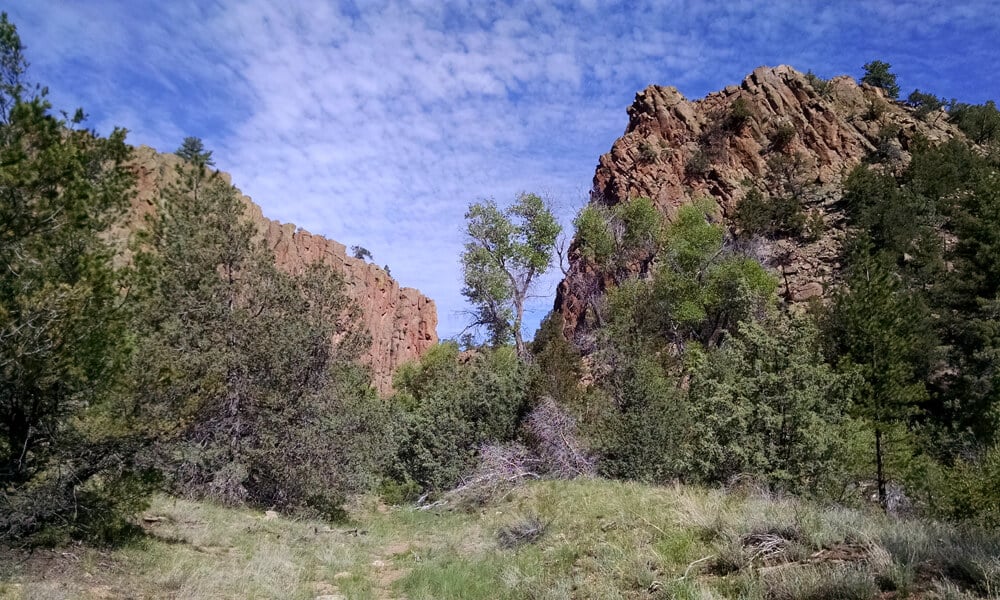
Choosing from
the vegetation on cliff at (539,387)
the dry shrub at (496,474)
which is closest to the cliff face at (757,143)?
the vegetation on cliff at (539,387)

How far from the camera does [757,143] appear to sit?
53.7 meters

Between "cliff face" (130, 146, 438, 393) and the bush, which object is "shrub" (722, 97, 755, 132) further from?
"cliff face" (130, 146, 438, 393)

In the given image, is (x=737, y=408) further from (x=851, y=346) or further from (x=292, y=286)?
(x=292, y=286)

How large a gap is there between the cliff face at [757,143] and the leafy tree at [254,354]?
31.6 metres

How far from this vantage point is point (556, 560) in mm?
8656

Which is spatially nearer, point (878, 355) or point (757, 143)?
point (878, 355)

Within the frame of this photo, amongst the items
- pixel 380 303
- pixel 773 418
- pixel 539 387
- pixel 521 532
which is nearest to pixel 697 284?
pixel 539 387

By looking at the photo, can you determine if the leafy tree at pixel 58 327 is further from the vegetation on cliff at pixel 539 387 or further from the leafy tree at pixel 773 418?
the leafy tree at pixel 773 418

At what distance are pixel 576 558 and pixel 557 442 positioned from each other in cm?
1433

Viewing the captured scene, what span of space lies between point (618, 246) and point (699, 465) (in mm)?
21338

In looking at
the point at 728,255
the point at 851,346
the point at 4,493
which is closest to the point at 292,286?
the point at 4,493

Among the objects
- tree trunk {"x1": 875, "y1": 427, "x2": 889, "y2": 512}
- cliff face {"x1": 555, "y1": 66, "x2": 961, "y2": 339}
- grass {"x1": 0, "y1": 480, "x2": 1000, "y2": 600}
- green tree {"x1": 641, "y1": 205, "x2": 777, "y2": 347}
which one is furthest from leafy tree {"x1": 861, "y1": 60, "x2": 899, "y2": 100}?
grass {"x1": 0, "y1": 480, "x2": 1000, "y2": 600}

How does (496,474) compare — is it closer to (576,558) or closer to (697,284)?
(576,558)

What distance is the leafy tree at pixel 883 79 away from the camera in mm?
60406
